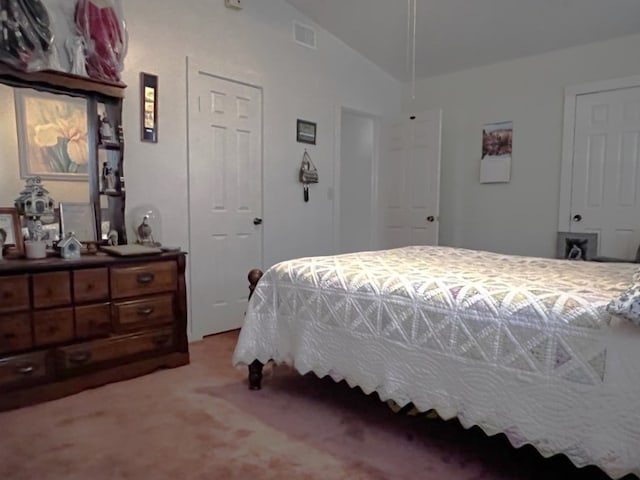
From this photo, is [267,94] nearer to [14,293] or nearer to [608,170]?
[14,293]

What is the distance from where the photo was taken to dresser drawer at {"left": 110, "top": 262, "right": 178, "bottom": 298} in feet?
8.46

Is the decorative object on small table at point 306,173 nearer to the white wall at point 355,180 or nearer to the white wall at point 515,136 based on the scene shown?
the white wall at point 355,180

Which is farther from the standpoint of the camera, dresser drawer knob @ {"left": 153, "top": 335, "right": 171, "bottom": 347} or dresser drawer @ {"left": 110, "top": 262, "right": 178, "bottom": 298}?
dresser drawer knob @ {"left": 153, "top": 335, "right": 171, "bottom": 347}

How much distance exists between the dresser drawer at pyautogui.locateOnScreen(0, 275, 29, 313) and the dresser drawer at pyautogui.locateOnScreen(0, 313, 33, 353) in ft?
0.13

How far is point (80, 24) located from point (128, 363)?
207cm

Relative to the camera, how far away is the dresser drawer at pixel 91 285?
2.42 m

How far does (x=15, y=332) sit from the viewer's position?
222 centimetres

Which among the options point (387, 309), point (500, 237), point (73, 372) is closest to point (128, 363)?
point (73, 372)

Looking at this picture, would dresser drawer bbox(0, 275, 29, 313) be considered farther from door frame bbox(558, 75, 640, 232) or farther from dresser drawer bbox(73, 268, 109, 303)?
door frame bbox(558, 75, 640, 232)

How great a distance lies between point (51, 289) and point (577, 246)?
403cm

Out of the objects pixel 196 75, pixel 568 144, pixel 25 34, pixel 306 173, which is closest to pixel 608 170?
pixel 568 144

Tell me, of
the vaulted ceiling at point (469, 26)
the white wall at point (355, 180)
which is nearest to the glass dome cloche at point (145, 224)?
the vaulted ceiling at point (469, 26)

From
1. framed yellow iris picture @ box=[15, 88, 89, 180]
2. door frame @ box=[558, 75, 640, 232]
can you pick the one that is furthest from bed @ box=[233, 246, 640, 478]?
door frame @ box=[558, 75, 640, 232]

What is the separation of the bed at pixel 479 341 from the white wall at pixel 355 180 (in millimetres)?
3052
